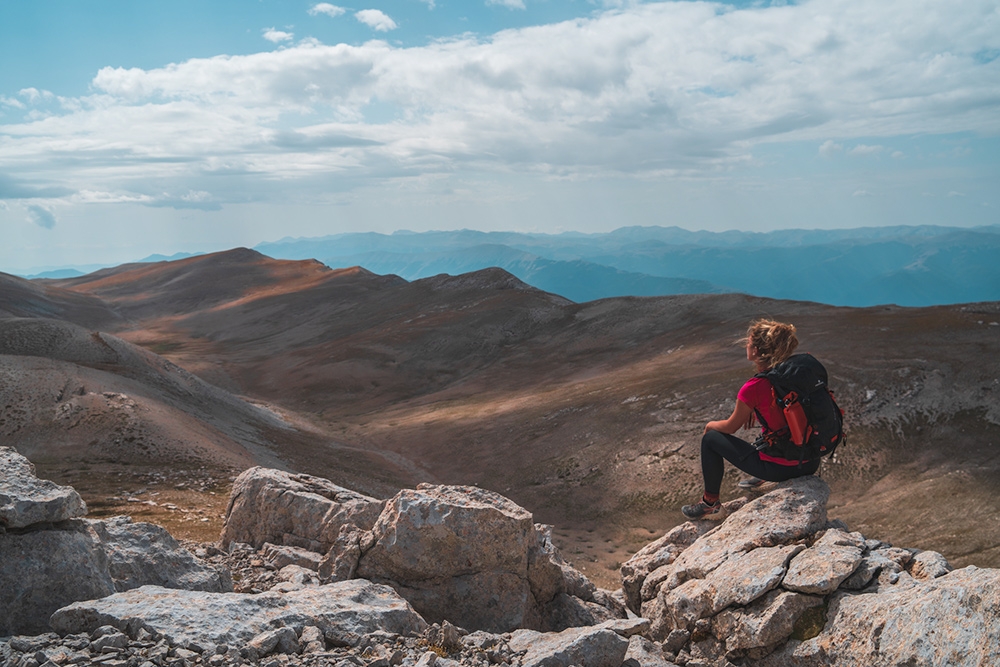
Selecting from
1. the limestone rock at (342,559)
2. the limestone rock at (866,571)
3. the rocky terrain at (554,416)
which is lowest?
the rocky terrain at (554,416)

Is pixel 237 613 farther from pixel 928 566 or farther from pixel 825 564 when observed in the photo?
pixel 928 566

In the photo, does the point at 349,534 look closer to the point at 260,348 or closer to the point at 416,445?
the point at 416,445

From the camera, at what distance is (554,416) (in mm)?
43656

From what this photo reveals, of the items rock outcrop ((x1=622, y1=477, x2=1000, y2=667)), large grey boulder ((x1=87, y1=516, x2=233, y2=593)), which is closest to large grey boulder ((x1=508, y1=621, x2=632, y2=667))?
rock outcrop ((x1=622, y1=477, x2=1000, y2=667))

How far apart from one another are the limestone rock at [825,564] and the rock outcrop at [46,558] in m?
7.86

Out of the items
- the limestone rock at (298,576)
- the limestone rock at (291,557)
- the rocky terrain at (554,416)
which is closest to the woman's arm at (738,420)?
the limestone rock at (298,576)

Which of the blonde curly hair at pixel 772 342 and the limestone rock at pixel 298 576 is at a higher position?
the blonde curly hair at pixel 772 342

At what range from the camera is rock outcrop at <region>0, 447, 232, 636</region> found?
6.57 meters

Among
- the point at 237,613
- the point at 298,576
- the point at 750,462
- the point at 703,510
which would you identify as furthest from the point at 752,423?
the point at 298,576

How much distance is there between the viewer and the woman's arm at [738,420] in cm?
885

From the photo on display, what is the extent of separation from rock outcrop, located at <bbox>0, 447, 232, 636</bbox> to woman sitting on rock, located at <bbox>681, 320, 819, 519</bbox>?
25.3 ft

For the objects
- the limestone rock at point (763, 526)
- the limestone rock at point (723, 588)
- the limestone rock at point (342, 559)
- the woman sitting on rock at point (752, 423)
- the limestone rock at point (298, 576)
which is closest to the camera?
the limestone rock at point (723, 588)

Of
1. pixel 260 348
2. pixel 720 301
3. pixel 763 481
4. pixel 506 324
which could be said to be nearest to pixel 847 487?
pixel 763 481

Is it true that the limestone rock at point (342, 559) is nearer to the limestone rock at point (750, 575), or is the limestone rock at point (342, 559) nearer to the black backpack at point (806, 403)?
the limestone rock at point (750, 575)
